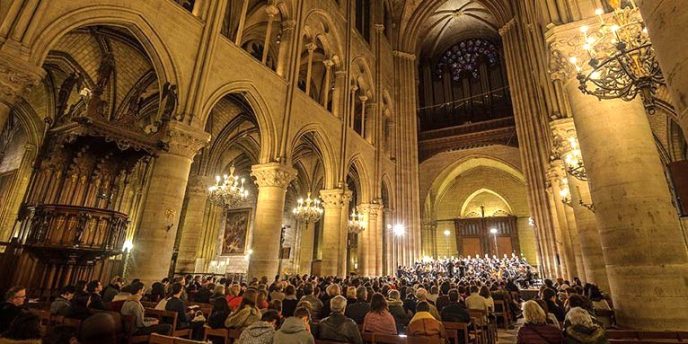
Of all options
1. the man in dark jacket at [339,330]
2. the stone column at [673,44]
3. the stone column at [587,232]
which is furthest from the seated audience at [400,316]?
the stone column at [587,232]

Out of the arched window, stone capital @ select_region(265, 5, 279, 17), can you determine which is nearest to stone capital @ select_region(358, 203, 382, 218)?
stone capital @ select_region(265, 5, 279, 17)

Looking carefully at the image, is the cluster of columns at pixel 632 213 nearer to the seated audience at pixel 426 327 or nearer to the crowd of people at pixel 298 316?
the crowd of people at pixel 298 316

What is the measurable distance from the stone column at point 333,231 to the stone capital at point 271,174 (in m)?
3.09

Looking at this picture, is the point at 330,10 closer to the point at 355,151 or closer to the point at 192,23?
the point at 355,151

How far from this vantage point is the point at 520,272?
13734 mm

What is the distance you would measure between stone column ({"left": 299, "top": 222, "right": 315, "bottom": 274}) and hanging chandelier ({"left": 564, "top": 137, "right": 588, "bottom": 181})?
14.8 meters

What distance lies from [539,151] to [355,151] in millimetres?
9123

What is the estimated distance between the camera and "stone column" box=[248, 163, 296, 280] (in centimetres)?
915

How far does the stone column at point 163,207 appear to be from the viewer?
6422 mm

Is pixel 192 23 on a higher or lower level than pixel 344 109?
lower

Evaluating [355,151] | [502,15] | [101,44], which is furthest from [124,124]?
[502,15]

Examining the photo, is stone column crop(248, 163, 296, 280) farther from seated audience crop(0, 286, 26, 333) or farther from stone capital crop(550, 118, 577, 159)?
stone capital crop(550, 118, 577, 159)

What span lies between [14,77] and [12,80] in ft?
0.17

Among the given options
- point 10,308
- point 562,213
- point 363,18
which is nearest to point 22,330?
point 10,308
